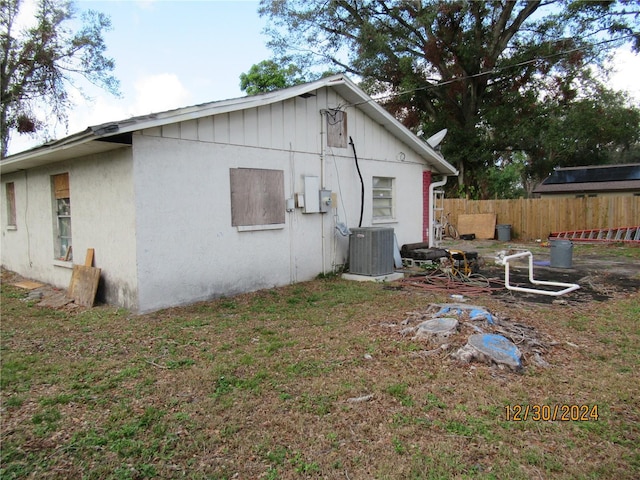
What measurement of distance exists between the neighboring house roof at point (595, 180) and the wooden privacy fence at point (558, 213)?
4.74m

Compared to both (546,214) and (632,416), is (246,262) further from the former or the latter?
(546,214)

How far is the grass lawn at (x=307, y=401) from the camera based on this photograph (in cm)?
259

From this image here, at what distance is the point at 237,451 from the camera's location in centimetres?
272

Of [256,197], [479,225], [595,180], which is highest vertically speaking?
[595,180]

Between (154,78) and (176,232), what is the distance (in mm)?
10788

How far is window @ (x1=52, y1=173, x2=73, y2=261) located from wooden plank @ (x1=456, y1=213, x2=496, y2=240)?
16126 millimetres

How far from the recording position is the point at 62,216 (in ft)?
26.8

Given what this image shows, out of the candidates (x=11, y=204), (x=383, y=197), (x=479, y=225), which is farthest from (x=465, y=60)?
(x=11, y=204)

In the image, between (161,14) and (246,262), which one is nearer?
(246,262)

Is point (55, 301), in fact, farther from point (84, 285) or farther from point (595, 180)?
point (595, 180)

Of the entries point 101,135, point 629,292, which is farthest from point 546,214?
point 101,135

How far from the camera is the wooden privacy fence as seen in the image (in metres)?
16.4

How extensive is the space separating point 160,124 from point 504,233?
15.9m
